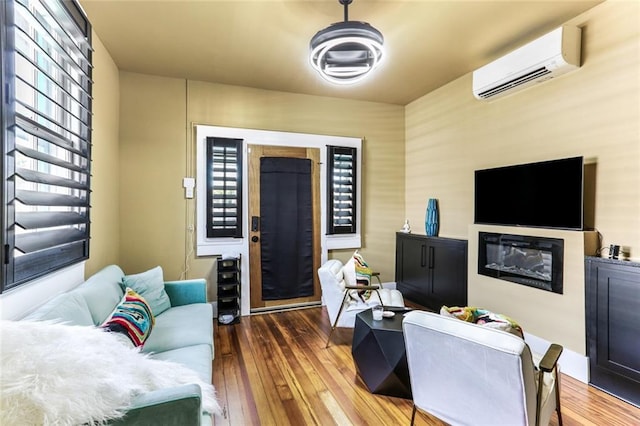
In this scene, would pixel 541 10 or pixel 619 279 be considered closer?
pixel 619 279

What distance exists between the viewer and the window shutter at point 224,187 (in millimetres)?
3736

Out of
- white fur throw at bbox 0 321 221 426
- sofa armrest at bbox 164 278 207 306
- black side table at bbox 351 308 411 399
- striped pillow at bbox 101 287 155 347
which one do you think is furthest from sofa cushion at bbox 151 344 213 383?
black side table at bbox 351 308 411 399

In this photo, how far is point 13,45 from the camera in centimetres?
141

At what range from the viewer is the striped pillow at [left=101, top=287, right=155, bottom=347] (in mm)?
1852

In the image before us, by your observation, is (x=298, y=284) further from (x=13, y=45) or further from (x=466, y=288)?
(x=13, y=45)

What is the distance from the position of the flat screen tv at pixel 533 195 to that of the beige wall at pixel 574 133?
173 mm

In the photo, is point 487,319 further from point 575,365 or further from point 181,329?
point 181,329

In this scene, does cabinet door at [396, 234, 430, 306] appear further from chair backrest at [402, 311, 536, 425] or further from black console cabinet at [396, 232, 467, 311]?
chair backrest at [402, 311, 536, 425]

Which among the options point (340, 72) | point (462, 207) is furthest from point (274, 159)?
point (462, 207)

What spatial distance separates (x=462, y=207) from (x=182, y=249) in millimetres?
3418

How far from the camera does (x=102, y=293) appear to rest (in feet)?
6.86

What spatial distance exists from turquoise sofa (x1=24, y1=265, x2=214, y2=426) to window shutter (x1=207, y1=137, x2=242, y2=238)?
3.07ft

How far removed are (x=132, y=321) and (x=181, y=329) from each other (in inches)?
15.3

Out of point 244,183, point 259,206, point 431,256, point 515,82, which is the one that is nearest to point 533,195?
point 515,82
